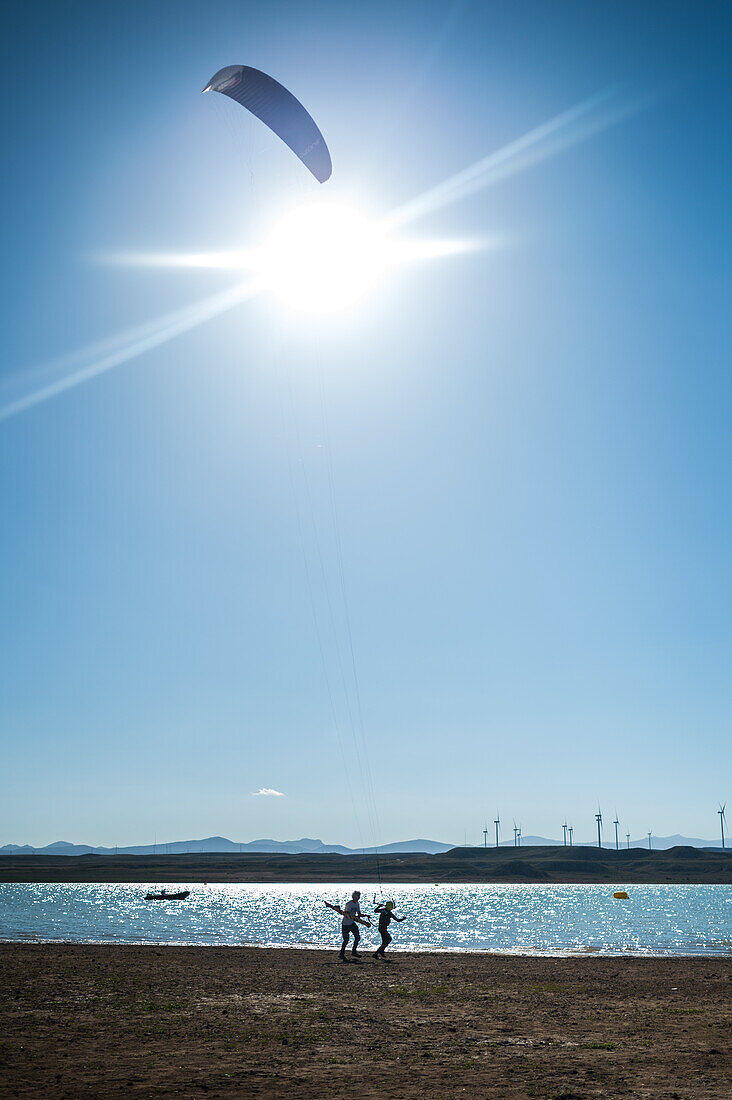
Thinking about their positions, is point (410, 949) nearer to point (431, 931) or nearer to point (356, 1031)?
point (431, 931)

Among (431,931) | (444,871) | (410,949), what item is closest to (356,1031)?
(410,949)

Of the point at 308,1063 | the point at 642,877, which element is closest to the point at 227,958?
the point at 308,1063

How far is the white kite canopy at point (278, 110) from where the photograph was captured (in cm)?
2316

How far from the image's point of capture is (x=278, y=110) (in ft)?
79.0

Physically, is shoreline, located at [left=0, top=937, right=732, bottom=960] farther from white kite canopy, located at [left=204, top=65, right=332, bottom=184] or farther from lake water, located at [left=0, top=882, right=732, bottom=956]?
white kite canopy, located at [left=204, top=65, right=332, bottom=184]

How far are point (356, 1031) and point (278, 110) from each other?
23.0 meters

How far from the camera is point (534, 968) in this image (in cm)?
2481

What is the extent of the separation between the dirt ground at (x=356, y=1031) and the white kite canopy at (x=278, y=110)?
21.8m

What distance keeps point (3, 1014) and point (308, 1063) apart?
648cm

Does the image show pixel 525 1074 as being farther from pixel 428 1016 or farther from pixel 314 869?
pixel 314 869

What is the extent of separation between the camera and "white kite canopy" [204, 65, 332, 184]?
76.0ft

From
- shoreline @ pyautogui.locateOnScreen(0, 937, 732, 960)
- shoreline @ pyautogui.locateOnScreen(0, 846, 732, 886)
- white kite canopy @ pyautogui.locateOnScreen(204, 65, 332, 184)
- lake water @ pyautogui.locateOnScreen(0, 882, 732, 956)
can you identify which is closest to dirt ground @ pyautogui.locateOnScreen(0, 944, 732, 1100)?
shoreline @ pyautogui.locateOnScreen(0, 937, 732, 960)

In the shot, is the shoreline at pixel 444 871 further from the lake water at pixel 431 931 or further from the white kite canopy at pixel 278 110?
the white kite canopy at pixel 278 110

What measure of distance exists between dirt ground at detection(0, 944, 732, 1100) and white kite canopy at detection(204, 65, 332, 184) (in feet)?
71.4
